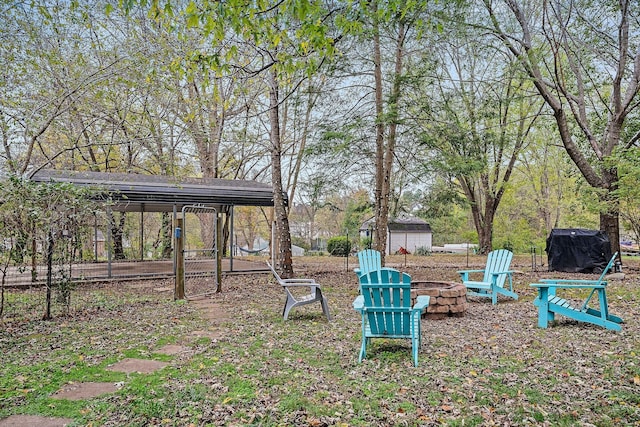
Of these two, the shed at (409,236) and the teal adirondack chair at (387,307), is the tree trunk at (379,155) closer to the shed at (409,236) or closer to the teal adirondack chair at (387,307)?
the teal adirondack chair at (387,307)

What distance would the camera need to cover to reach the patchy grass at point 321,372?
264 cm

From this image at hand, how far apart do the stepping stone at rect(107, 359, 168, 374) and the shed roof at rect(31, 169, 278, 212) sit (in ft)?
18.0

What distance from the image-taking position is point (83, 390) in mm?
3029

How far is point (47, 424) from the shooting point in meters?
2.49

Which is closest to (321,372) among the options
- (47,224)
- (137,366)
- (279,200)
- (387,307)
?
(387,307)

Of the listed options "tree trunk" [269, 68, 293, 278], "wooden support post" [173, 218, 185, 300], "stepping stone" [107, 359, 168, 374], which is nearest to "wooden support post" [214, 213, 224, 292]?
"wooden support post" [173, 218, 185, 300]

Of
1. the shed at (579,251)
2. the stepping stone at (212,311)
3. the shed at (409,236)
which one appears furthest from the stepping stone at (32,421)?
the shed at (409,236)

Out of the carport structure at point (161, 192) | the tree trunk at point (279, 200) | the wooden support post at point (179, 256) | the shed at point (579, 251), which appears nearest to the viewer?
the wooden support post at point (179, 256)

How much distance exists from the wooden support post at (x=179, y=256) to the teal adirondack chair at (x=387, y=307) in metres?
3.91

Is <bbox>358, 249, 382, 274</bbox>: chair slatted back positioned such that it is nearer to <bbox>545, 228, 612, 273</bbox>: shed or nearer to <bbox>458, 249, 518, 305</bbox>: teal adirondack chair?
<bbox>458, 249, 518, 305</bbox>: teal adirondack chair

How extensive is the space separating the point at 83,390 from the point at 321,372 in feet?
5.79

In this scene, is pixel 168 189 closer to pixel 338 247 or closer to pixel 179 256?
pixel 179 256

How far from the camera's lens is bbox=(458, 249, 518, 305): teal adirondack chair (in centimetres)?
646

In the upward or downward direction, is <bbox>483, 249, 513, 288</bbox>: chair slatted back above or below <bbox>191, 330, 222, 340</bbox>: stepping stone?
above
